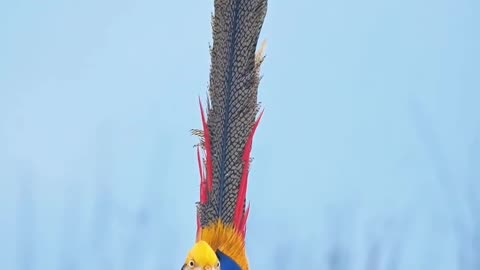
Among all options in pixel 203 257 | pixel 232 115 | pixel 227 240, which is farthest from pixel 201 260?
pixel 232 115

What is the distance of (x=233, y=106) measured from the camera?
5.12 feet

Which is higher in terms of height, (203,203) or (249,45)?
(249,45)

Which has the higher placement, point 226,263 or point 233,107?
point 233,107

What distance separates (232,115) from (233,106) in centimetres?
1

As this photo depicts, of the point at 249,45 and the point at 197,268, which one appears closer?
Answer: the point at 197,268

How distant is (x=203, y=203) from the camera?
158 cm

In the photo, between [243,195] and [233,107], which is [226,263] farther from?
[233,107]

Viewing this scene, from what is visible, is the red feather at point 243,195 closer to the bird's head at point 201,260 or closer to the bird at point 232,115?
the bird at point 232,115

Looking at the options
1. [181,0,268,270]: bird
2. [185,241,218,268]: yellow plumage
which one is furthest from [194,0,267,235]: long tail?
[185,241,218,268]: yellow plumage

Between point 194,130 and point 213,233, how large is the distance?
175 mm

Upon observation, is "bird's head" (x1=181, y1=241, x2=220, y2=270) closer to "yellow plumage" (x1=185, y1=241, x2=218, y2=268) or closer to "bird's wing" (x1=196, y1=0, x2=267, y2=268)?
"yellow plumage" (x1=185, y1=241, x2=218, y2=268)

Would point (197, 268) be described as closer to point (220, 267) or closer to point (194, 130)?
point (220, 267)

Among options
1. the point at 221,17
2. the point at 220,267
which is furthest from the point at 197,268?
the point at 221,17

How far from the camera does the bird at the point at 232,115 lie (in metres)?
1.55
